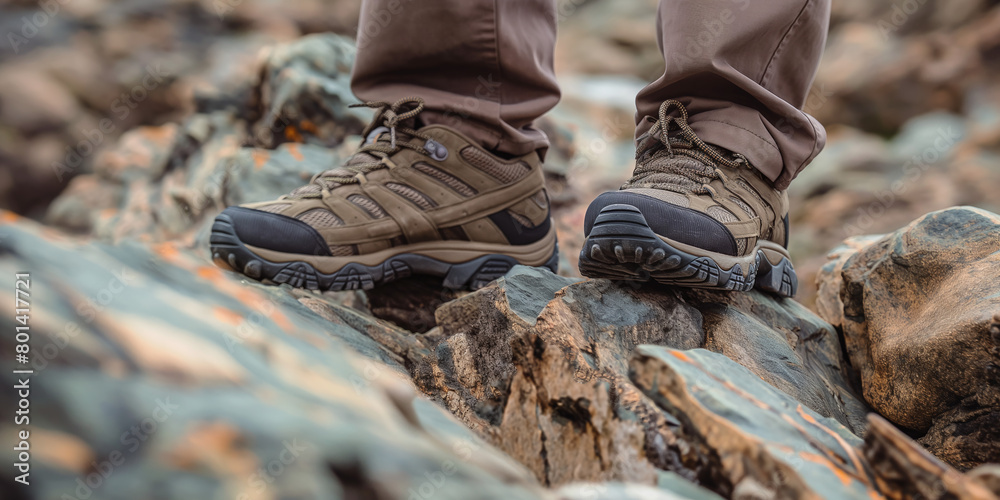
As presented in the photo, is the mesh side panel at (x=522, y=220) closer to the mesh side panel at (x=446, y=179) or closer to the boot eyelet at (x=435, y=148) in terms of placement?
the mesh side panel at (x=446, y=179)

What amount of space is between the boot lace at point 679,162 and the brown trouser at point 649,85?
4 centimetres

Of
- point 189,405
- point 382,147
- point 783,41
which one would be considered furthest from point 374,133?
point 189,405

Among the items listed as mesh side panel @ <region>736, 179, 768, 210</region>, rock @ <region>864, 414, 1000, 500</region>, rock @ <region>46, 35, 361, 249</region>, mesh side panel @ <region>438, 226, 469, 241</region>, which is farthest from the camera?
rock @ <region>46, 35, 361, 249</region>

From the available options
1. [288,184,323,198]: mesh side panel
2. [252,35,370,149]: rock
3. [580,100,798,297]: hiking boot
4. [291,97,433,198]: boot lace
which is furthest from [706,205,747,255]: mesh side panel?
[252,35,370,149]: rock

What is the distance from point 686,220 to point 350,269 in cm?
108

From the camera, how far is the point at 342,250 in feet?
6.47

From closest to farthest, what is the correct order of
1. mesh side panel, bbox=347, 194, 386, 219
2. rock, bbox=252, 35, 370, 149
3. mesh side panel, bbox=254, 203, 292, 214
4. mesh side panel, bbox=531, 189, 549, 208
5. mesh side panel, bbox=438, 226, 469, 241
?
mesh side panel, bbox=254, 203, 292, 214 → mesh side panel, bbox=347, 194, 386, 219 → mesh side panel, bbox=438, 226, 469, 241 → mesh side panel, bbox=531, 189, 549, 208 → rock, bbox=252, 35, 370, 149

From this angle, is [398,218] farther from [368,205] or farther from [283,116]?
[283,116]

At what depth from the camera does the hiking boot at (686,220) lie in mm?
1518

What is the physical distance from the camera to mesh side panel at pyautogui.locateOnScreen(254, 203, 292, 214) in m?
1.90

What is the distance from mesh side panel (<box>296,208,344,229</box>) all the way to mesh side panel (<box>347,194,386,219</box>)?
0.09 metres

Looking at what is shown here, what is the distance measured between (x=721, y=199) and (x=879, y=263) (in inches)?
24.5

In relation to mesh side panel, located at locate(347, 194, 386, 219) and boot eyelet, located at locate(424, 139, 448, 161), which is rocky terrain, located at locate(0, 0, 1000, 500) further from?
boot eyelet, located at locate(424, 139, 448, 161)

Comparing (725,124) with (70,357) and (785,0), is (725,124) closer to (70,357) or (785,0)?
(785,0)
